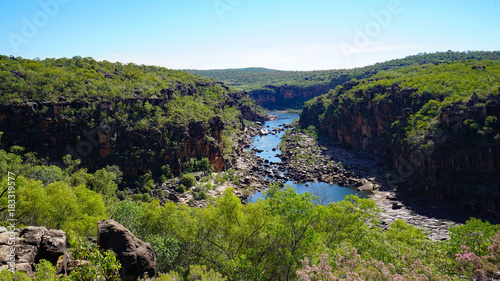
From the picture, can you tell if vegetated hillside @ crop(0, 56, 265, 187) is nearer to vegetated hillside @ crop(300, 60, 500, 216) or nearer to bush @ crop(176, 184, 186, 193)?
bush @ crop(176, 184, 186, 193)

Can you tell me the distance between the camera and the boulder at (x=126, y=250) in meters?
15.7

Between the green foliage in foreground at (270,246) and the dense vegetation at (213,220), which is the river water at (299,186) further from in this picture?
the dense vegetation at (213,220)

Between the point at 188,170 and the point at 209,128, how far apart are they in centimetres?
1515

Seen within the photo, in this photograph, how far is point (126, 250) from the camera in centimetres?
1588

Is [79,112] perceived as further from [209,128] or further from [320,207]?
[320,207]

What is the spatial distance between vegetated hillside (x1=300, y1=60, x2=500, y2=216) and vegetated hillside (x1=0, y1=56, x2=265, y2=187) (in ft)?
146

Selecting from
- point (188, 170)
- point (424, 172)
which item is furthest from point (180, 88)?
point (424, 172)

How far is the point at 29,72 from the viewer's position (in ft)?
204

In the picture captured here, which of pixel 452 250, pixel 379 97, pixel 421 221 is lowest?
pixel 421 221

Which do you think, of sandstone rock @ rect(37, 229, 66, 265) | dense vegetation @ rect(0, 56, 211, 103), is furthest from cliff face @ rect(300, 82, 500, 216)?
dense vegetation @ rect(0, 56, 211, 103)

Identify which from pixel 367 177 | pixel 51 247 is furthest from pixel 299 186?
pixel 51 247

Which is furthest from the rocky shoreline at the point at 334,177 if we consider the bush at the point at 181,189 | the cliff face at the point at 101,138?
the cliff face at the point at 101,138

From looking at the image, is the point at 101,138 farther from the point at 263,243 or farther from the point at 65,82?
the point at 263,243

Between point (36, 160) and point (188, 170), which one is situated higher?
point (36, 160)
